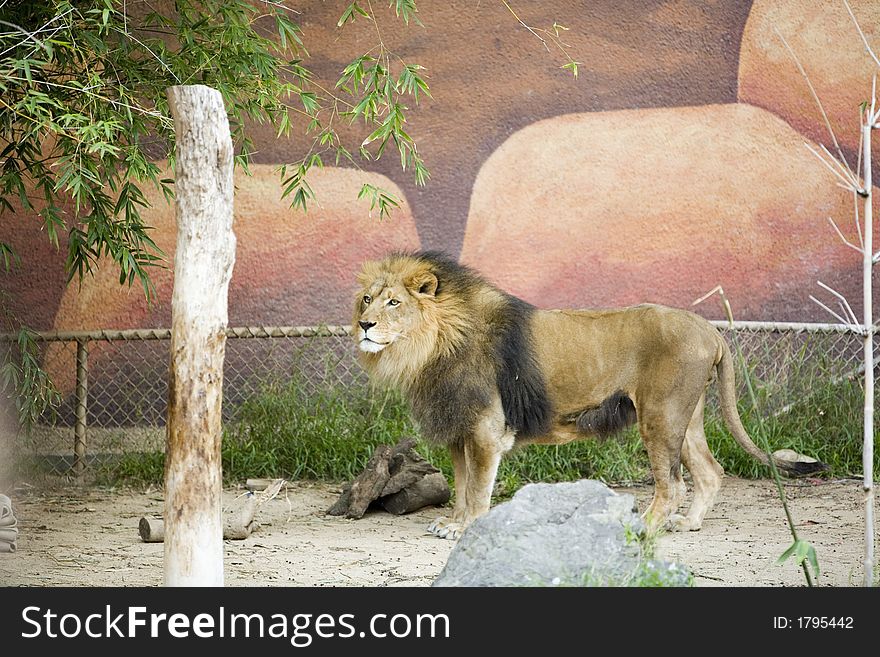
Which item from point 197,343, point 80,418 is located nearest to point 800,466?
point 197,343

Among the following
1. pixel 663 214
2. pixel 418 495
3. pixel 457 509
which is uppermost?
pixel 663 214

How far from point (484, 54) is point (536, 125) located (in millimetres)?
630

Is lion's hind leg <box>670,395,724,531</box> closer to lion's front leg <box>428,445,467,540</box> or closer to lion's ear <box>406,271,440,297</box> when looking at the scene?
lion's front leg <box>428,445,467,540</box>

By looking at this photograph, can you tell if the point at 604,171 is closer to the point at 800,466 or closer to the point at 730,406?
the point at 730,406

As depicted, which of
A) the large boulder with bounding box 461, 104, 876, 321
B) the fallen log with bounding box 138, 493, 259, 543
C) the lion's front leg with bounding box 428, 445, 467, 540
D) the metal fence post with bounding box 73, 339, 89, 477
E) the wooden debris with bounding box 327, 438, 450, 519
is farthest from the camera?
the large boulder with bounding box 461, 104, 876, 321

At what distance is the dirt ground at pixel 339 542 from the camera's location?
168 inches

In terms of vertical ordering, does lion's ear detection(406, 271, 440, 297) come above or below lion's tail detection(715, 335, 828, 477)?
above

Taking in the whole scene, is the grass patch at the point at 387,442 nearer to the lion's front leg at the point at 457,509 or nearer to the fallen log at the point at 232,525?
the lion's front leg at the point at 457,509

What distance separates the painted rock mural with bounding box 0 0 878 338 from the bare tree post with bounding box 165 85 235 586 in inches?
145

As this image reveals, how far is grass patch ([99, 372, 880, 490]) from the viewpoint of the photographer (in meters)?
6.50

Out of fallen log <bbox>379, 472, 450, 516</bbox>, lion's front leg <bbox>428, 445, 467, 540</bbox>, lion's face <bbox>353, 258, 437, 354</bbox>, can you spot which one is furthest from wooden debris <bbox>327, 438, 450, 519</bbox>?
lion's face <bbox>353, 258, 437, 354</bbox>

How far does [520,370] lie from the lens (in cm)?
518

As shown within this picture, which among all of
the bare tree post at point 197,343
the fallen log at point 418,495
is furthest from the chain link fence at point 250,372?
the bare tree post at point 197,343

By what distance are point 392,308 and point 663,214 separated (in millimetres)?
3118
